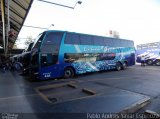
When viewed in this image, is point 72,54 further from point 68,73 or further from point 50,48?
point 50,48

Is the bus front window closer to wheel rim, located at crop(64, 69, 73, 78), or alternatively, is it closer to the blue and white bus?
the blue and white bus

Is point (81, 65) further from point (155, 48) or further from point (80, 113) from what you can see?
point (155, 48)

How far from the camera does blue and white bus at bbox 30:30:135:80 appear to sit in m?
10.4

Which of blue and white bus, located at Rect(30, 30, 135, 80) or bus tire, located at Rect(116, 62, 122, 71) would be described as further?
bus tire, located at Rect(116, 62, 122, 71)

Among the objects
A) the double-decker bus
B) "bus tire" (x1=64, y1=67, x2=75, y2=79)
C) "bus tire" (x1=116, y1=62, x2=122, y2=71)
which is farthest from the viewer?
the double-decker bus

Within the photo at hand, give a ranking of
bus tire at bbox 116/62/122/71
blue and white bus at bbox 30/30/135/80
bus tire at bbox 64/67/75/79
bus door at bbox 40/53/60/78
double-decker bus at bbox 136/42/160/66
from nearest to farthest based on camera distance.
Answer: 1. bus door at bbox 40/53/60/78
2. blue and white bus at bbox 30/30/135/80
3. bus tire at bbox 64/67/75/79
4. bus tire at bbox 116/62/122/71
5. double-decker bus at bbox 136/42/160/66

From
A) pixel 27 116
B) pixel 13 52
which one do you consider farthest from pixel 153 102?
pixel 13 52

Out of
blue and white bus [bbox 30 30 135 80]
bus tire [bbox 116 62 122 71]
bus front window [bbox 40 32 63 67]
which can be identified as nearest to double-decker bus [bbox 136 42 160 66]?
blue and white bus [bbox 30 30 135 80]

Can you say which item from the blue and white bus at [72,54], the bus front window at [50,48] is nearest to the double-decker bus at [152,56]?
the blue and white bus at [72,54]

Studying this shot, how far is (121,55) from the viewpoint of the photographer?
16062 millimetres

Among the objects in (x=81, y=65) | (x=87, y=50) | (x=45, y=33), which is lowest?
(x=81, y=65)

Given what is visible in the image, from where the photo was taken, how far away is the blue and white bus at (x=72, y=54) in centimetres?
1040

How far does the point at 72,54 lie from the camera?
38.8 feet

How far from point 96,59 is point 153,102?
8310 millimetres
